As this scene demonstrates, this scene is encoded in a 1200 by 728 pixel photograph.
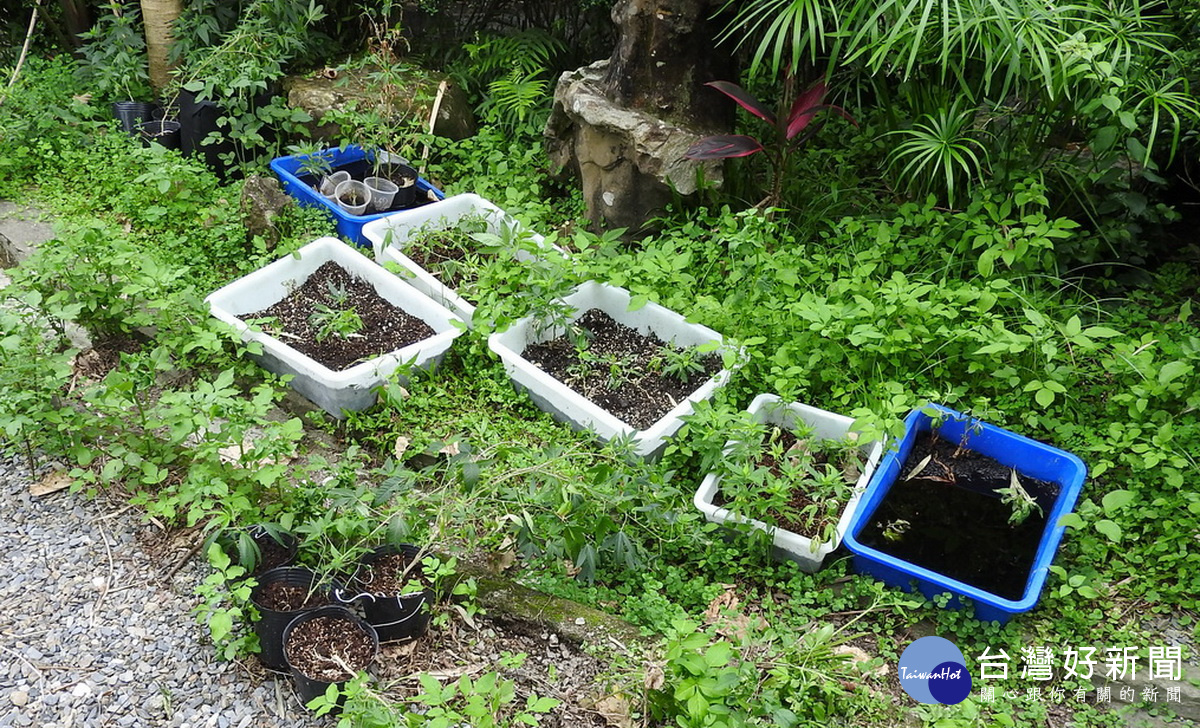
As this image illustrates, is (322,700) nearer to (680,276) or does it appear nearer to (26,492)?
(26,492)

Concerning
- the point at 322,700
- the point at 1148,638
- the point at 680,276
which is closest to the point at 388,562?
the point at 322,700

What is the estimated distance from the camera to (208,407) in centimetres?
308

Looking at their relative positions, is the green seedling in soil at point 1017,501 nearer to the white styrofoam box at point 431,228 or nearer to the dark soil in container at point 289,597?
the white styrofoam box at point 431,228

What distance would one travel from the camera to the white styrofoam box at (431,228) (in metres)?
4.26

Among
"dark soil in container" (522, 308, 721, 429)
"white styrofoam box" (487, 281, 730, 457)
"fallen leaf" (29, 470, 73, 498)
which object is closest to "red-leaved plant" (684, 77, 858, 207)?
"white styrofoam box" (487, 281, 730, 457)

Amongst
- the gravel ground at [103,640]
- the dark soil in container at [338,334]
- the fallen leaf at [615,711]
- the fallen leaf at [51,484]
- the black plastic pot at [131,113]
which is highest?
the black plastic pot at [131,113]

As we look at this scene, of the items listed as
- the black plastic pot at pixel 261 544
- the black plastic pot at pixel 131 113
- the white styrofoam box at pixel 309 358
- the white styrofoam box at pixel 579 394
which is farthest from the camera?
the black plastic pot at pixel 131 113

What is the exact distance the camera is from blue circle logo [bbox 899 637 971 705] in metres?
2.80

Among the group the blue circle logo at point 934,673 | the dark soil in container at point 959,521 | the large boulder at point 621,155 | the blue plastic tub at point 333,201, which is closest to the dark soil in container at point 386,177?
the blue plastic tub at point 333,201

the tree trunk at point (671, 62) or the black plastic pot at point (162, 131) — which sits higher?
the tree trunk at point (671, 62)

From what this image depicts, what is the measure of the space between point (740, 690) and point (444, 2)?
4694mm

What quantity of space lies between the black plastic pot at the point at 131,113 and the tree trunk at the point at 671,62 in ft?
8.97

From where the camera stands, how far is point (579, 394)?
386cm

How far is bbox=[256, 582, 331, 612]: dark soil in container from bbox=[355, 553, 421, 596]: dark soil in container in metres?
0.13
